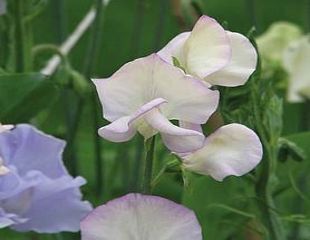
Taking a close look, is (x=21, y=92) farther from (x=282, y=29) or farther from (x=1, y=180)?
(x=282, y=29)

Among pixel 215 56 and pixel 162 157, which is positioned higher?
pixel 215 56

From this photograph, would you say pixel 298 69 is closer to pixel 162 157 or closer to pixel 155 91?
pixel 162 157

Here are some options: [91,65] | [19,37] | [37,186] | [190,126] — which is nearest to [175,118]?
[190,126]

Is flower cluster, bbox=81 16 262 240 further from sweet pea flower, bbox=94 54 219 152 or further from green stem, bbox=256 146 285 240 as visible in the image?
green stem, bbox=256 146 285 240

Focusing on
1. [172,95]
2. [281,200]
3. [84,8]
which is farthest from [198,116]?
[84,8]

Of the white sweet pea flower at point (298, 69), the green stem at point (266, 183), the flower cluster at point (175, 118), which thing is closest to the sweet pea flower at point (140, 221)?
the flower cluster at point (175, 118)
